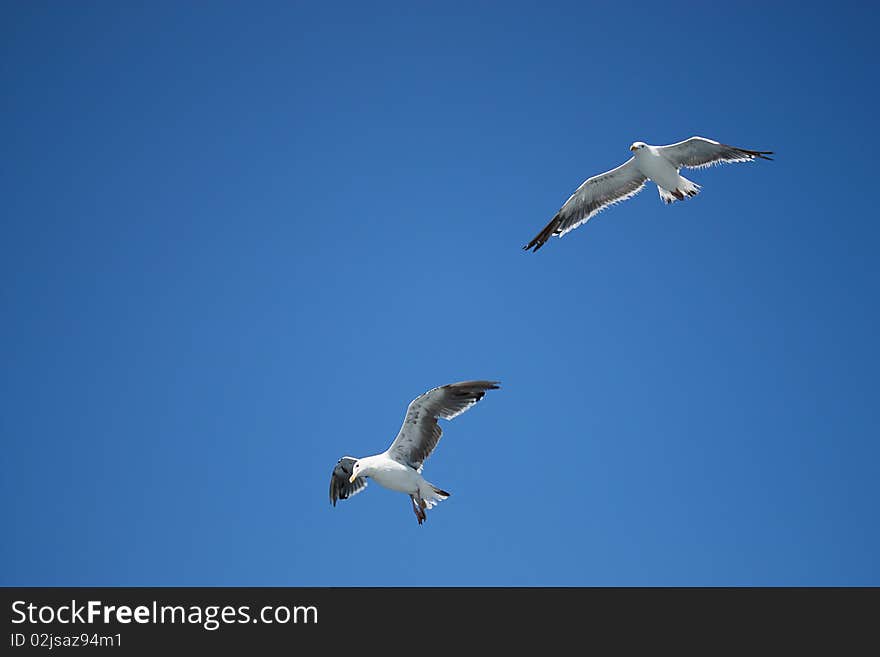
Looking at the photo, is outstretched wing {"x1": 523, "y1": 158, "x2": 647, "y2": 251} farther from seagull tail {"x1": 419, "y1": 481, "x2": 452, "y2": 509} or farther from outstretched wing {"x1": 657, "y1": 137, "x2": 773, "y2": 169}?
seagull tail {"x1": 419, "y1": 481, "x2": 452, "y2": 509}

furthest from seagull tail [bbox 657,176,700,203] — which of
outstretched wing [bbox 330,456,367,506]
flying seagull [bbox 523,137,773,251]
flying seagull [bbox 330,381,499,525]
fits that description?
outstretched wing [bbox 330,456,367,506]

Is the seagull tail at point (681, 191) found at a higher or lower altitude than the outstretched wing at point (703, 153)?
lower

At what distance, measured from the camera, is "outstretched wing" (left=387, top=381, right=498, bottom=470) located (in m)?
17.9

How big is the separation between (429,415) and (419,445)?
2.10 ft

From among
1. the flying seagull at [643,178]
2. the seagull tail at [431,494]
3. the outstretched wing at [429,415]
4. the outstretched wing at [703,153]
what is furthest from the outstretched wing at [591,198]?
the seagull tail at [431,494]

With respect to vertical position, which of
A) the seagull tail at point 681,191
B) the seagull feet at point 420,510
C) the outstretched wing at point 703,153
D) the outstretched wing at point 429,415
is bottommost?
the seagull feet at point 420,510

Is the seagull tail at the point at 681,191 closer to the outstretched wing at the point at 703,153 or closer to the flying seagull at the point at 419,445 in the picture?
the outstretched wing at the point at 703,153

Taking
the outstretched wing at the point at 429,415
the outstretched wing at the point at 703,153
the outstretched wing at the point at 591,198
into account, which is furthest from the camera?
the outstretched wing at the point at 591,198

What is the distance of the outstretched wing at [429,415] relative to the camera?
17922 mm
